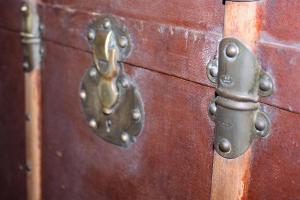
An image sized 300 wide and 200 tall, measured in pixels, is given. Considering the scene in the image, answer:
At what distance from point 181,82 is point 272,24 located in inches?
7.0

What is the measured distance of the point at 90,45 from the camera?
85cm

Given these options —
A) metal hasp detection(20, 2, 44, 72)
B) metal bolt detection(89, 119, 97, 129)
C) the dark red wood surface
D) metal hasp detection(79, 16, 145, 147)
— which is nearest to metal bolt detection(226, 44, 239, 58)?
metal hasp detection(79, 16, 145, 147)

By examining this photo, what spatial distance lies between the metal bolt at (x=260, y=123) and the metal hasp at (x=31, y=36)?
545 mm

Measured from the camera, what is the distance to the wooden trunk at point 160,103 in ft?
1.93

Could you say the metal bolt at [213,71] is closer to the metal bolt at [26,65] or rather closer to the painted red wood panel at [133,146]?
the painted red wood panel at [133,146]

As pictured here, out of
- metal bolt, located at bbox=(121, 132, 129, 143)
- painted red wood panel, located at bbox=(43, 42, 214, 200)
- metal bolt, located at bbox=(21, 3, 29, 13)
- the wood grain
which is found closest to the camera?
the wood grain

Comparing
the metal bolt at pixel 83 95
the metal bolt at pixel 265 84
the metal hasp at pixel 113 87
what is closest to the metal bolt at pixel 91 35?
the metal hasp at pixel 113 87

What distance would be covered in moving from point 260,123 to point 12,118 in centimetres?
71

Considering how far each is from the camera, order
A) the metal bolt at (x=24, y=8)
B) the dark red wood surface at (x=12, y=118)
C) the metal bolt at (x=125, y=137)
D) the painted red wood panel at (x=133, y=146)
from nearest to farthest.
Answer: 1. the painted red wood panel at (x=133, y=146)
2. the metal bolt at (x=125, y=137)
3. the metal bolt at (x=24, y=8)
4. the dark red wood surface at (x=12, y=118)

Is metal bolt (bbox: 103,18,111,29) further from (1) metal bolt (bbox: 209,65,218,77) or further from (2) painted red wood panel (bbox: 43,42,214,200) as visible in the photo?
(1) metal bolt (bbox: 209,65,218,77)

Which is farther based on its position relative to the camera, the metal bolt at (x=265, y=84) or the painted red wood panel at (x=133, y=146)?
the painted red wood panel at (x=133, y=146)

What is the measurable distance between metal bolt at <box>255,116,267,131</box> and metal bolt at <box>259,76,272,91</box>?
0.04 m

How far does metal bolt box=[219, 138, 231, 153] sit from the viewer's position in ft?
2.07

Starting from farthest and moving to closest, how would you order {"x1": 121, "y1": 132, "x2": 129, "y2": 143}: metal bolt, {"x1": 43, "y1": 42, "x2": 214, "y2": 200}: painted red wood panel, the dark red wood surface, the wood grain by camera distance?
the dark red wood surface, {"x1": 121, "y1": 132, "x2": 129, "y2": 143}: metal bolt, {"x1": 43, "y1": 42, "x2": 214, "y2": 200}: painted red wood panel, the wood grain
